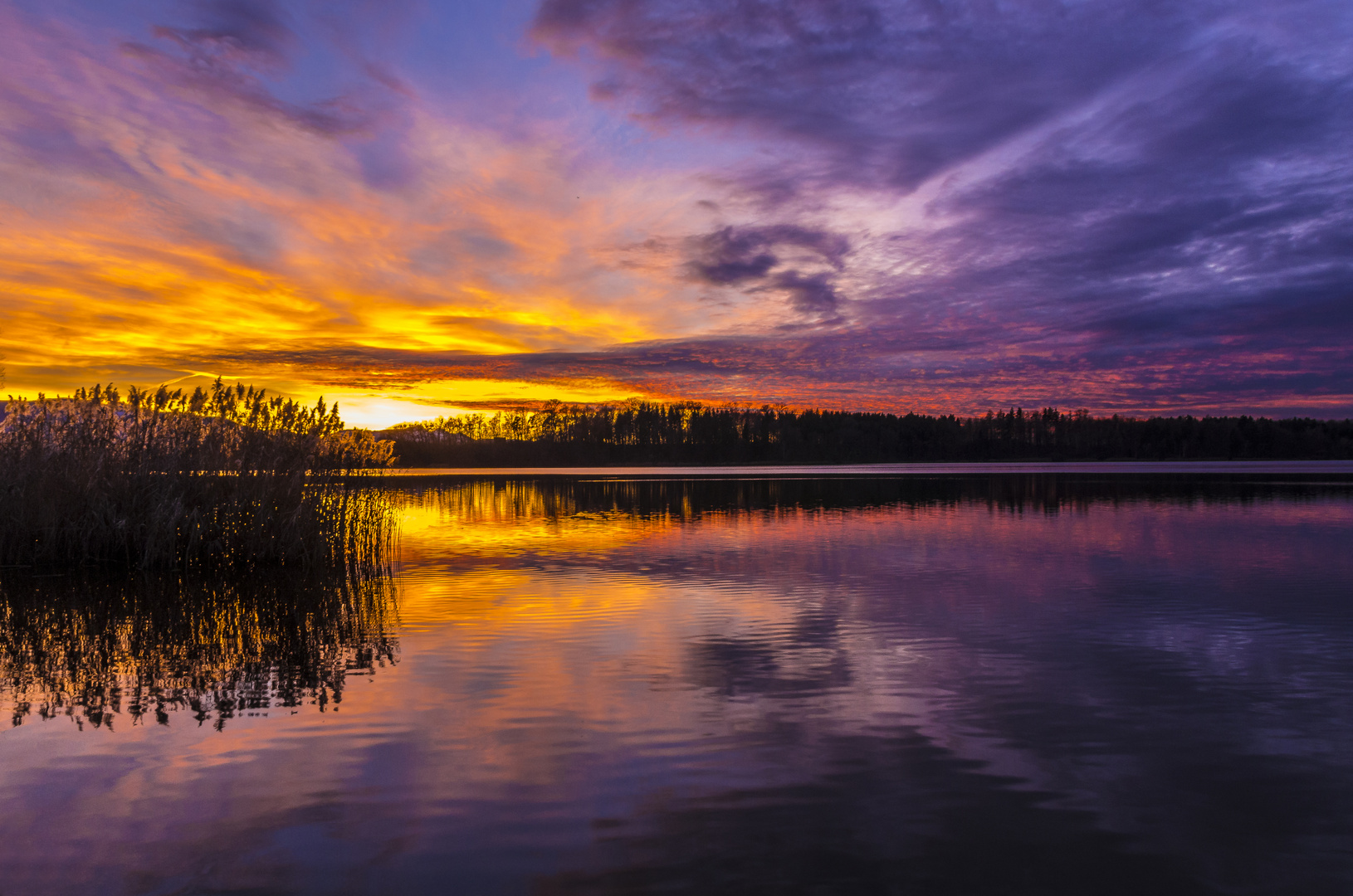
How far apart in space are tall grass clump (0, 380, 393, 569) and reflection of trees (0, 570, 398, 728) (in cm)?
118

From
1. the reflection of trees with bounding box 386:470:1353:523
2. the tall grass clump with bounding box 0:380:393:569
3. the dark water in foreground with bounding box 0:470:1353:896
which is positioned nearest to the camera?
the dark water in foreground with bounding box 0:470:1353:896

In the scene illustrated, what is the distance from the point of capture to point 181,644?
9.48m

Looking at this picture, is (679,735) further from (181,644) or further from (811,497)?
(811,497)

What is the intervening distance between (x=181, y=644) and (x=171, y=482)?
6561 mm

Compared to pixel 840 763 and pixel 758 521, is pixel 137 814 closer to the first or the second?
pixel 840 763

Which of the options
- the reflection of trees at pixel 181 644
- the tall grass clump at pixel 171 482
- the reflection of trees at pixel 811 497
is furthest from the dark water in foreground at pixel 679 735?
the reflection of trees at pixel 811 497

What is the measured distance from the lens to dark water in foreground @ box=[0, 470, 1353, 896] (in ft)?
14.8

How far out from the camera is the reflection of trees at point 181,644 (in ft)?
24.4

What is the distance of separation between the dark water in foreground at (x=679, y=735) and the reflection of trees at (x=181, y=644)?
0.21 ft

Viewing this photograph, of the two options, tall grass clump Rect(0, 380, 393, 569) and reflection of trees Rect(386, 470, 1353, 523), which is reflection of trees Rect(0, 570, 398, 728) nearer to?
tall grass clump Rect(0, 380, 393, 569)

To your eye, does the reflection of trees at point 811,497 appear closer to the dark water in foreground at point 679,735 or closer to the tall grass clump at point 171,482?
the tall grass clump at point 171,482

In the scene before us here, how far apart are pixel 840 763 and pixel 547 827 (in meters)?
2.29

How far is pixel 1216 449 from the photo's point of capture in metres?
134

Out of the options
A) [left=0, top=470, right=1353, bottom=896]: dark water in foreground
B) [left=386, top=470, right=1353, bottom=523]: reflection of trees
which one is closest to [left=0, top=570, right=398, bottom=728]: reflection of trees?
[left=0, top=470, right=1353, bottom=896]: dark water in foreground
